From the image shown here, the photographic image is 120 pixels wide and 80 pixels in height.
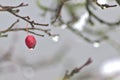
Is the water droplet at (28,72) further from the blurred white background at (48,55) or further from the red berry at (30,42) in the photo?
the red berry at (30,42)

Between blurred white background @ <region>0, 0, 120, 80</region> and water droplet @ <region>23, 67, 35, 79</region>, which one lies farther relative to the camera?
water droplet @ <region>23, 67, 35, 79</region>

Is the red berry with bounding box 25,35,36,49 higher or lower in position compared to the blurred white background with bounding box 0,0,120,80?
lower

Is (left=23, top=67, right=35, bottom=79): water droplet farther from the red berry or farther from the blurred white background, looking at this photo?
the red berry

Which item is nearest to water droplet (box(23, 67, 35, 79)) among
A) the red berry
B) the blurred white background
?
the blurred white background

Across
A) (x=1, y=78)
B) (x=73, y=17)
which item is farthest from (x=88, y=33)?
(x=1, y=78)

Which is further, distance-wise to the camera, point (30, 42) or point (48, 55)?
point (48, 55)

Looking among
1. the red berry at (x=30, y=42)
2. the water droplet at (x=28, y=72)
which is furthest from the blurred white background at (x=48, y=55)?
the red berry at (x=30, y=42)

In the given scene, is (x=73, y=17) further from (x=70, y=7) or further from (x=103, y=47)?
(x=103, y=47)

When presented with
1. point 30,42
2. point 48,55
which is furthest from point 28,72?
point 30,42

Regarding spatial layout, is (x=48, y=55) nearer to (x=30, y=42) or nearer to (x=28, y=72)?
(x=28, y=72)
